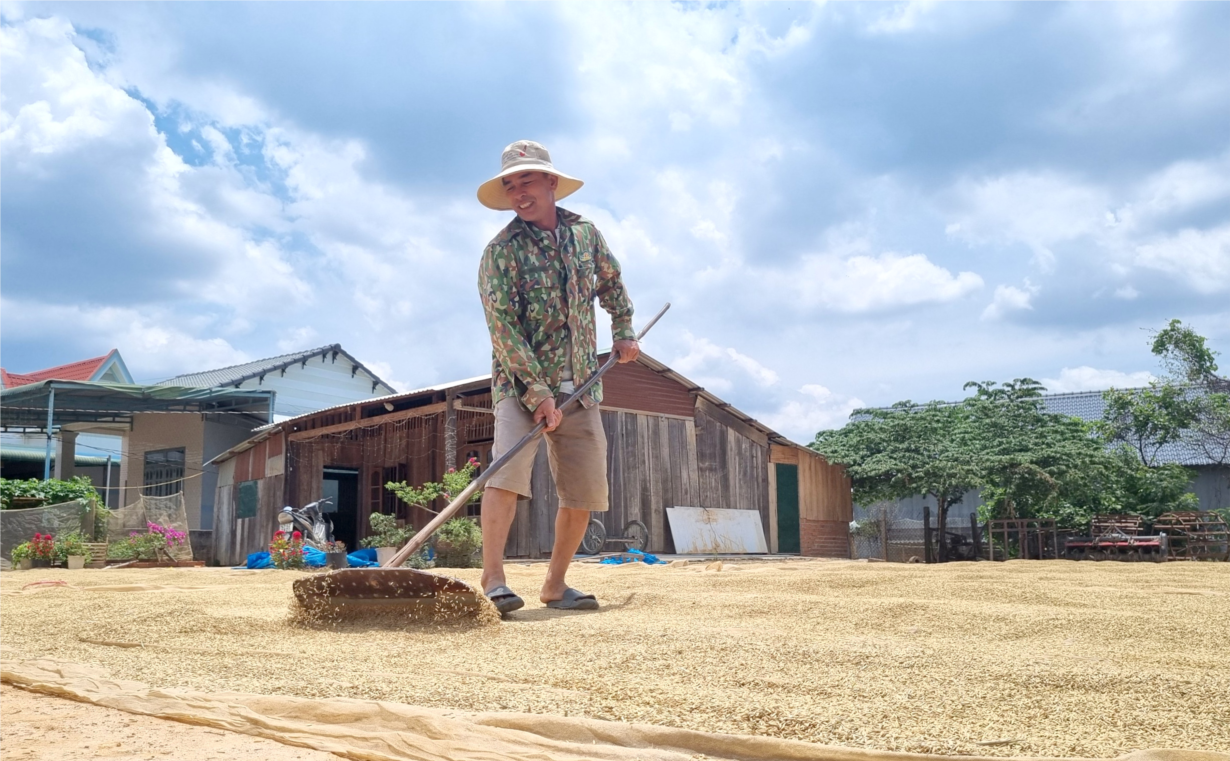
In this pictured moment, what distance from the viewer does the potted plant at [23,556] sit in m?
10.3

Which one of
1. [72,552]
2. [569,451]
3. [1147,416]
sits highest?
[1147,416]

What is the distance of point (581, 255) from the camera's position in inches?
132

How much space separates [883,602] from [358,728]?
6.37 feet

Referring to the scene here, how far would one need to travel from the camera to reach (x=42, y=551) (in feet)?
34.1

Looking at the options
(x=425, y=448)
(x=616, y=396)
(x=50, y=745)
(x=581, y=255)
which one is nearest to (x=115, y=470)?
(x=425, y=448)

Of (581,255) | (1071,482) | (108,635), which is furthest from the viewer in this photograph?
(1071,482)

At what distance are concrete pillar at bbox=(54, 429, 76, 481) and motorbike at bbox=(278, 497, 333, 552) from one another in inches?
393

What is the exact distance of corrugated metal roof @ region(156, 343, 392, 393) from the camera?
19188 millimetres

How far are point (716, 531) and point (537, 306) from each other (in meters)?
11.4

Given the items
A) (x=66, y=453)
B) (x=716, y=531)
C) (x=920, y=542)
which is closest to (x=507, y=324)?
(x=716, y=531)

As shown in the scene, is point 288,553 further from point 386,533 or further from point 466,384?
A: point 466,384

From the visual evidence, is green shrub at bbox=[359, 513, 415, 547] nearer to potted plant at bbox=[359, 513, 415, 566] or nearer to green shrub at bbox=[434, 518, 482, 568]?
potted plant at bbox=[359, 513, 415, 566]

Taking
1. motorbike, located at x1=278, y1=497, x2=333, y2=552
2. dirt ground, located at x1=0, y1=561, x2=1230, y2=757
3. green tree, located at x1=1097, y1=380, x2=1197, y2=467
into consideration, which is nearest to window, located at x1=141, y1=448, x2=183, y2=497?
motorbike, located at x1=278, y1=497, x2=333, y2=552

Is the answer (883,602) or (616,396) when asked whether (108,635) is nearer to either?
(883,602)
